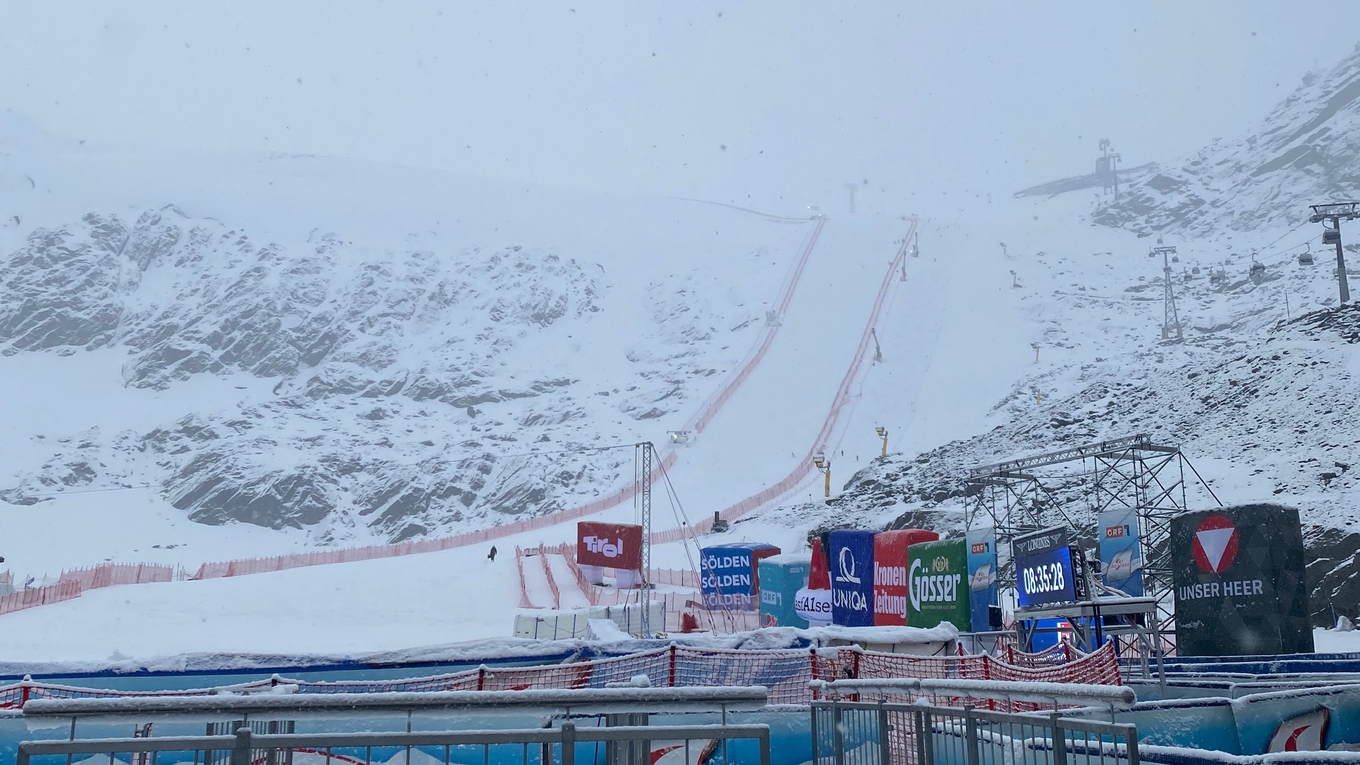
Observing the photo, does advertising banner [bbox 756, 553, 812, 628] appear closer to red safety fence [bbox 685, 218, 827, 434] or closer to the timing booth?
the timing booth

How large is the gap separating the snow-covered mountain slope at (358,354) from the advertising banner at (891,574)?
39480mm

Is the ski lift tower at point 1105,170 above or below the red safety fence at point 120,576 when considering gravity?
above

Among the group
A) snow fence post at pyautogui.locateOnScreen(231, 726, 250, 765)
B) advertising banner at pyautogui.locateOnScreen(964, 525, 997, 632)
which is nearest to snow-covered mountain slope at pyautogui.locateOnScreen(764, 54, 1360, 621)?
advertising banner at pyautogui.locateOnScreen(964, 525, 997, 632)

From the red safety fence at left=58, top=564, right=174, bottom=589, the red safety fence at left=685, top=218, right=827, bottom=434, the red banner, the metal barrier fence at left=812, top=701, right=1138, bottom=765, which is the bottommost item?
the metal barrier fence at left=812, top=701, right=1138, bottom=765

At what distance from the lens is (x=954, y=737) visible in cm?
688

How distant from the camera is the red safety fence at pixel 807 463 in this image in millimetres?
44750

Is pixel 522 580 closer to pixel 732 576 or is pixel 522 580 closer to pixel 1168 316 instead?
pixel 732 576

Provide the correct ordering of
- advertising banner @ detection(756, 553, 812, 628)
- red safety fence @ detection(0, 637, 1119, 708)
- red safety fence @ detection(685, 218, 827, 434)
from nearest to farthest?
red safety fence @ detection(0, 637, 1119, 708)
advertising banner @ detection(756, 553, 812, 628)
red safety fence @ detection(685, 218, 827, 434)

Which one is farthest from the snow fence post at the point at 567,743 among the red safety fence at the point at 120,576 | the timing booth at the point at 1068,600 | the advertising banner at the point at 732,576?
the red safety fence at the point at 120,576

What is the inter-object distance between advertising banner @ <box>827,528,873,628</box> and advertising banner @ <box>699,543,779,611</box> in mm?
5954

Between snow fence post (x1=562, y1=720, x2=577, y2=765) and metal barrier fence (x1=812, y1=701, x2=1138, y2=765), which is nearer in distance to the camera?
snow fence post (x1=562, y1=720, x2=577, y2=765)

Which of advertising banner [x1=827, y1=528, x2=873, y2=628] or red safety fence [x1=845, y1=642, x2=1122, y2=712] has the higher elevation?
advertising banner [x1=827, y1=528, x2=873, y2=628]

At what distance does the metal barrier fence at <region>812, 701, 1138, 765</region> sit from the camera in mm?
5754

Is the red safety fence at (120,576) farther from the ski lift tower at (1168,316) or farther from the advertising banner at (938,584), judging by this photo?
the ski lift tower at (1168,316)
